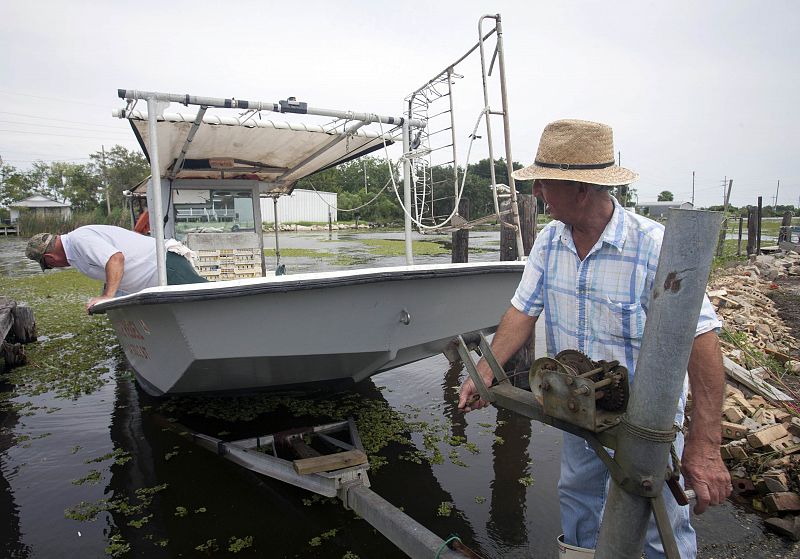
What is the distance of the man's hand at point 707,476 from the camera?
150 centimetres

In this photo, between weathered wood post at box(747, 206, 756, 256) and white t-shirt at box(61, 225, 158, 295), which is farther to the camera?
weathered wood post at box(747, 206, 756, 256)

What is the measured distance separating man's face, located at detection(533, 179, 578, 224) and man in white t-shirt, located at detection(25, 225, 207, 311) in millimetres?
3576

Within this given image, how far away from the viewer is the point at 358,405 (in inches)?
211

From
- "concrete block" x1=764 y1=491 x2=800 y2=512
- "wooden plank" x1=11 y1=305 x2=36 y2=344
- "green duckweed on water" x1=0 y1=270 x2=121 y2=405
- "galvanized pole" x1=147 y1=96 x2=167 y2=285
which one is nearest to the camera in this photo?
"concrete block" x1=764 y1=491 x2=800 y2=512

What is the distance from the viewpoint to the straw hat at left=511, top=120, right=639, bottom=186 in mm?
1769

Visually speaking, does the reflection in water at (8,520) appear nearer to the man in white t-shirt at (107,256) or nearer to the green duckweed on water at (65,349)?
the man in white t-shirt at (107,256)

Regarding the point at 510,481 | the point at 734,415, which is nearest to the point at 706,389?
the point at 510,481

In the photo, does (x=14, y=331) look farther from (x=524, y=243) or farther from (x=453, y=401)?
(x=524, y=243)

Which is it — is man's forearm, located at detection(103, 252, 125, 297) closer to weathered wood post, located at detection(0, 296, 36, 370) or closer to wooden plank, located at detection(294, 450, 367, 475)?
wooden plank, located at detection(294, 450, 367, 475)

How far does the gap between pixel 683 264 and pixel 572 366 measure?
0.45 metres

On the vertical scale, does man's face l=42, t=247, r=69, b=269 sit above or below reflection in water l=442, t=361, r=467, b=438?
above

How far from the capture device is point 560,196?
1.85 metres

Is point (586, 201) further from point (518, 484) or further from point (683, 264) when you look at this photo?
point (518, 484)

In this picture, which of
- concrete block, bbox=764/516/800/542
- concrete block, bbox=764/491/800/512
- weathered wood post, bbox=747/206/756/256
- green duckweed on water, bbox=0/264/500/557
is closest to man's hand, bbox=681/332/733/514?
concrete block, bbox=764/516/800/542
